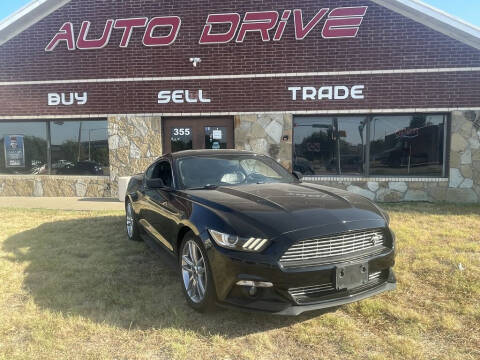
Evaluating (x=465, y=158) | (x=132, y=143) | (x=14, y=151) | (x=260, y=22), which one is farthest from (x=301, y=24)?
(x=14, y=151)

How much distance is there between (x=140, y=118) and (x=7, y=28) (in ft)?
15.5

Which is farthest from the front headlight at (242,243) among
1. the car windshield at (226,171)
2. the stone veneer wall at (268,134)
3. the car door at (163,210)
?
the stone veneer wall at (268,134)

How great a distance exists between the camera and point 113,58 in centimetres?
989

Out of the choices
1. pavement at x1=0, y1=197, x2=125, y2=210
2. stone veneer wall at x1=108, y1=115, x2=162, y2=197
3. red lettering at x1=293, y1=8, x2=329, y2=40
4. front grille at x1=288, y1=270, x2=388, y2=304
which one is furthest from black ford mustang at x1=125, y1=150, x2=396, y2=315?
red lettering at x1=293, y1=8, x2=329, y2=40

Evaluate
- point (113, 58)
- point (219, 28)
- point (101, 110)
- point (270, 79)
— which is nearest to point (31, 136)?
point (101, 110)

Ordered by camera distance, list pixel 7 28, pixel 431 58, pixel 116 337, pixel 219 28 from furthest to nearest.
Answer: pixel 7 28
pixel 219 28
pixel 431 58
pixel 116 337

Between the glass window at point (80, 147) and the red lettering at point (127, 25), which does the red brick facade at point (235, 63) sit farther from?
the glass window at point (80, 147)

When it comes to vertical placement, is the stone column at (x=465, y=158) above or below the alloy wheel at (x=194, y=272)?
above

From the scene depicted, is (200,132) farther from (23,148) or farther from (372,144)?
(23,148)

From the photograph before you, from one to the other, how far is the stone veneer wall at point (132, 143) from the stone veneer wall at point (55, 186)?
451mm

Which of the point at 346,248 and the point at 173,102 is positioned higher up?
the point at 173,102

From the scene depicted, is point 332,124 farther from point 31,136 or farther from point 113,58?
point 31,136

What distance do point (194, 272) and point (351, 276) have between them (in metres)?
1.41

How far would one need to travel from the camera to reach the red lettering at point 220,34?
9.40 m
